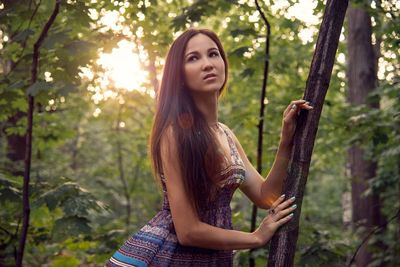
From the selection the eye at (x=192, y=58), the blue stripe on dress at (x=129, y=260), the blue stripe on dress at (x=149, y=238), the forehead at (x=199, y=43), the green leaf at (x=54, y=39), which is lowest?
the blue stripe on dress at (x=129, y=260)

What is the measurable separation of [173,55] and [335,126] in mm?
3688

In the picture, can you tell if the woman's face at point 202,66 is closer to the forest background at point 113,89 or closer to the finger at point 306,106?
the finger at point 306,106

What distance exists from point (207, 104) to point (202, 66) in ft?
0.68

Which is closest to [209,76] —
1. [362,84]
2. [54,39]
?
[54,39]

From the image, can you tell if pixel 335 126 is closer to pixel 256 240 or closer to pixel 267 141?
pixel 267 141

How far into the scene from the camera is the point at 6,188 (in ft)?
13.1

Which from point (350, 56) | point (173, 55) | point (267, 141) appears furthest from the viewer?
point (350, 56)

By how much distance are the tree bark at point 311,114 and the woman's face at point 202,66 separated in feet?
1.65

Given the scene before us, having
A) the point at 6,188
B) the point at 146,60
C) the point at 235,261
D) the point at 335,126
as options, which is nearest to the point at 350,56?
the point at 335,126

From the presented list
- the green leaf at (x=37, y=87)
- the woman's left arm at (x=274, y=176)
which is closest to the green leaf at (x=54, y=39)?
the green leaf at (x=37, y=87)

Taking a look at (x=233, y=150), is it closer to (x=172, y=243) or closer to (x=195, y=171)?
(x=195, y=171)

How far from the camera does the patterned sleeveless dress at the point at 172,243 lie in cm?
238

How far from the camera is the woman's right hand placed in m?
2.12

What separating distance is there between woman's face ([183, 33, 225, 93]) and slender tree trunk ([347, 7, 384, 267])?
5.58 metres
